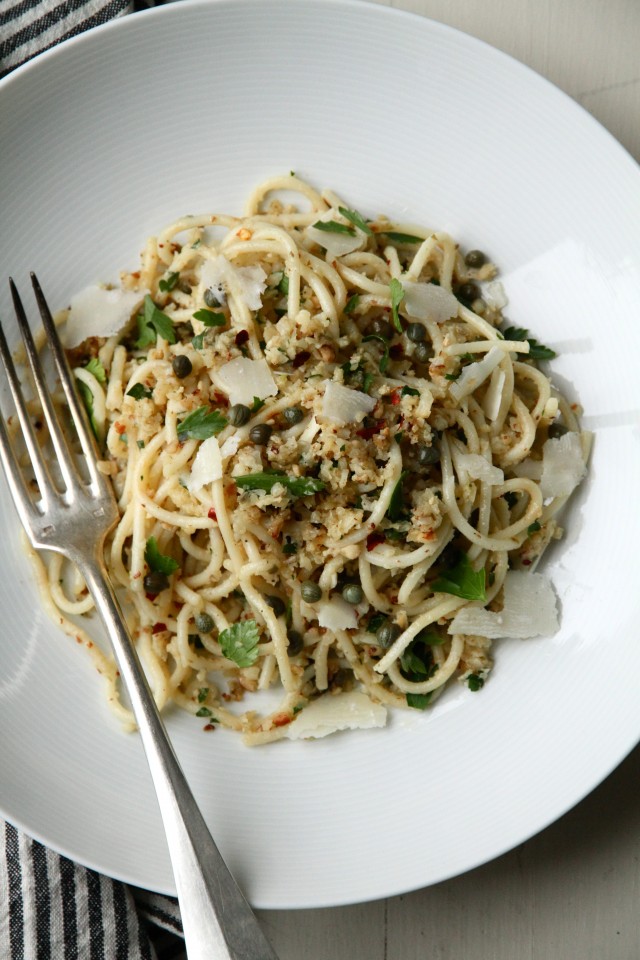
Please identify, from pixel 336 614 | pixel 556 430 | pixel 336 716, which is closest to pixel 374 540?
pixel 336 614

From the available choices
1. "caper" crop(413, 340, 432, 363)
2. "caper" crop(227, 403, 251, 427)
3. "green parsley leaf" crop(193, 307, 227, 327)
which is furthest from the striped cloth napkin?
"caper" crop(413, 340, 432, 363)

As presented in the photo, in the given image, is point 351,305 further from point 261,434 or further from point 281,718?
point 281,718

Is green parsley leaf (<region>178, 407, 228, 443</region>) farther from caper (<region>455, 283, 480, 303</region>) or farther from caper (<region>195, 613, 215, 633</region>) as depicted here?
caper (<region>455, 283, 480, 303</region>)

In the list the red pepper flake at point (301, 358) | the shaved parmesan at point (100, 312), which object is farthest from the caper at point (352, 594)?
the shaved parmesan at point (100, 312)

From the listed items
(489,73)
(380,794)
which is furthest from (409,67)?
(380,794)

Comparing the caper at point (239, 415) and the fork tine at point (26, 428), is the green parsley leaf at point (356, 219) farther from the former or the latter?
the fork tine at point (26, 428)
